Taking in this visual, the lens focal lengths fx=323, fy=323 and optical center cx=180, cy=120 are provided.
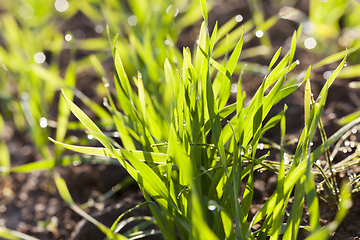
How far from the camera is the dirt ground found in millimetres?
852

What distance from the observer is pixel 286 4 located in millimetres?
2236

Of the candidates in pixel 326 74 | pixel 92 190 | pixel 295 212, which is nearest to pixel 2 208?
pixel 92 190

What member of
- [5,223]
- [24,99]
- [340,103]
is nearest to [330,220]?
[340,103]

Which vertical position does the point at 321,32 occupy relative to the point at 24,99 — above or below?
above

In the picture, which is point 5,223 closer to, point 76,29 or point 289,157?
point 289,157

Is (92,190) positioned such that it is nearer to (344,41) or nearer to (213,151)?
(213,151)

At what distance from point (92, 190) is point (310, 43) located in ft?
3.92

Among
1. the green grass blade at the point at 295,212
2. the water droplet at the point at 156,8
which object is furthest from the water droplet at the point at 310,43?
the green grass blade at the point at 295,212

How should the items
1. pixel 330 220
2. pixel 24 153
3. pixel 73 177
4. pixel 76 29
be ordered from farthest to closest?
1. pixel 76 29
2. pixel 24 153
3. pixel 73 177
4. pixel 330 220

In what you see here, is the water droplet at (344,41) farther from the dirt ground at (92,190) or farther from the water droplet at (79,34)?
the water droplet at (79,34)

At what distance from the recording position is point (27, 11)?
6.91ft

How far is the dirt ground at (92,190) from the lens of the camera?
0.85m

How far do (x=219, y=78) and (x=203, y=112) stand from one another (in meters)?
0.18

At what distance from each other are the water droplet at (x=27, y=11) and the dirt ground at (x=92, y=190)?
35.0 inches
